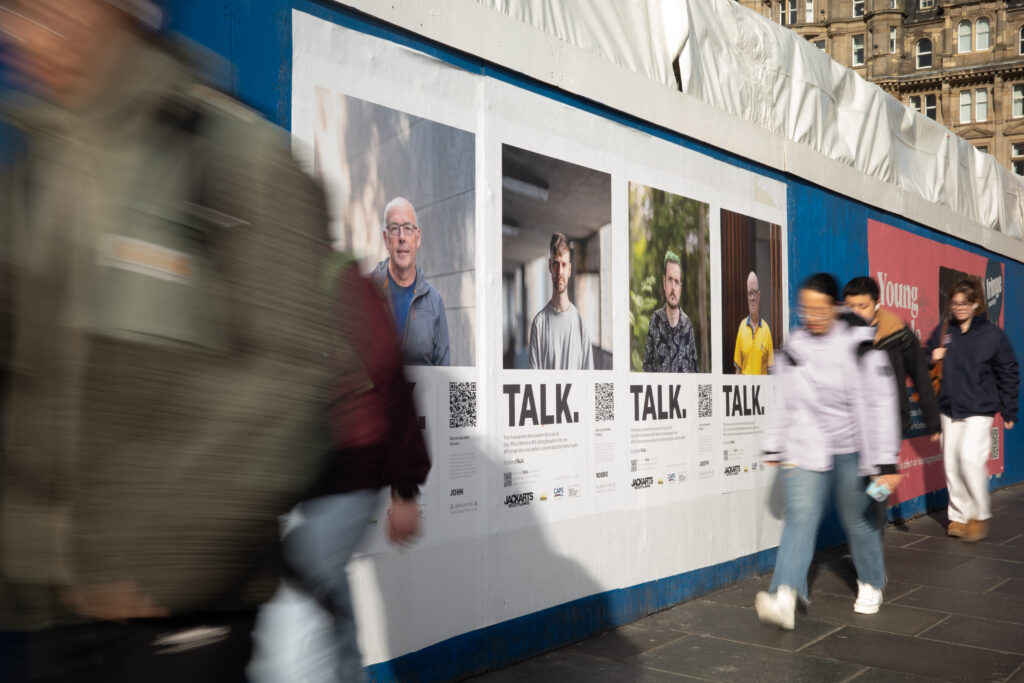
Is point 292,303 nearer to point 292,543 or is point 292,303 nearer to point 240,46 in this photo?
point 292,543

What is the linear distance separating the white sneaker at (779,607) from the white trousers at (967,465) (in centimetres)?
394

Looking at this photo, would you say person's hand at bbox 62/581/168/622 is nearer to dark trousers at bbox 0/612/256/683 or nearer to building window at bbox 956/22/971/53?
dark trousers at bbox 0/612/256/683

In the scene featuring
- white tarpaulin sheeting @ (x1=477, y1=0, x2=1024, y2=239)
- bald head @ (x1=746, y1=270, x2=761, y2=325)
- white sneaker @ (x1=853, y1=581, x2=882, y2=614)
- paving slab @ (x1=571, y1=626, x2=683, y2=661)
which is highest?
white tarpaulin sheeting @ (x1=477, y1=0, x2=1024, y2=239)

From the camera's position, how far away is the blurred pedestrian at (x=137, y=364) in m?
1.21

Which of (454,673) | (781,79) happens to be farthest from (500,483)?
(781,79)

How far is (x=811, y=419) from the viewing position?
17.0 feet

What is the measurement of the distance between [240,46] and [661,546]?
3640mm

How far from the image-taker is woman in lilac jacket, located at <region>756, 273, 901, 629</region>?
5.09 m

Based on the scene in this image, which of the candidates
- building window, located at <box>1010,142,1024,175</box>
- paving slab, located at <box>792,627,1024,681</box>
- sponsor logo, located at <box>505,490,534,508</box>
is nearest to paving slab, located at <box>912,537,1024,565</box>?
paving slab, located at <box>792,627,1024,681</box>

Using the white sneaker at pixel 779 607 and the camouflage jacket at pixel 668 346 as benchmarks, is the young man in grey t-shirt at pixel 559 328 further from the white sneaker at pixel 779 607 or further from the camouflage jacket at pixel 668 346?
the white sneaker at pixel 779 607

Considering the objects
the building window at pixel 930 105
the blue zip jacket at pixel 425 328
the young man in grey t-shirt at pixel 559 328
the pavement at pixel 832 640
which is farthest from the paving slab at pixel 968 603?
the building window at pixel 930 105

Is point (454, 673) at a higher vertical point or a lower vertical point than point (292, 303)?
lower

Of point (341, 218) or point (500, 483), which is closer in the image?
point (341, 218)

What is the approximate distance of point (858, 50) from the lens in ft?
196
